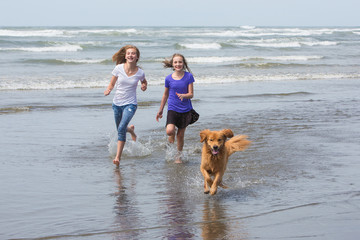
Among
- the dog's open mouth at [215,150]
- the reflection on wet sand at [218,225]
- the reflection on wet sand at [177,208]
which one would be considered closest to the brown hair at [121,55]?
the reflection on wet sand at [177,208]

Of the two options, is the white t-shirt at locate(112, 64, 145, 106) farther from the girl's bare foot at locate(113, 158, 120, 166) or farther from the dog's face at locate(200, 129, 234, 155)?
the dog's face at locate(200, 129, 234, 155)

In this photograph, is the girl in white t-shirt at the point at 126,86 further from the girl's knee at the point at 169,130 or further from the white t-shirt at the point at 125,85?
the girl's knee at the point at 169,130

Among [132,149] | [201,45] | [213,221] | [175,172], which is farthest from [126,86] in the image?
[201,45]

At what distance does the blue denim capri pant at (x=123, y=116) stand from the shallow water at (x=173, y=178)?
0.43 meters

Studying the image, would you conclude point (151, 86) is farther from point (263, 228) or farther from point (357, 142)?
point (263, 228)

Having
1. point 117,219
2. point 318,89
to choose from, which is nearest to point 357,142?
point 117,219

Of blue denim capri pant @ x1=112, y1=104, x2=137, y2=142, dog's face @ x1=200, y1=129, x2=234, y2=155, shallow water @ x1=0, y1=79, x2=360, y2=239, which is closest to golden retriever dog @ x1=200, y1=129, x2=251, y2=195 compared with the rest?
dog's face @ x1=200, y1=129, x2=234, y2=155

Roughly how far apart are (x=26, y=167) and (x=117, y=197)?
6.12 ft

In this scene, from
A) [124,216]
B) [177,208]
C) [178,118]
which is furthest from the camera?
[178,118]

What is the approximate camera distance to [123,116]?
7.02 meters

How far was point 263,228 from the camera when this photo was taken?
14.2ft

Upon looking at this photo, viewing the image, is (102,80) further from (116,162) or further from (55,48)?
(55,48)

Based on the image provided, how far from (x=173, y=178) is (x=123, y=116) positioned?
124 cm

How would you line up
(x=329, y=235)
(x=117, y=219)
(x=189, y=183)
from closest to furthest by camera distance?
1. (x=329, y=235)
2. (x=117, y=219)
3. (x=189, y=183)
